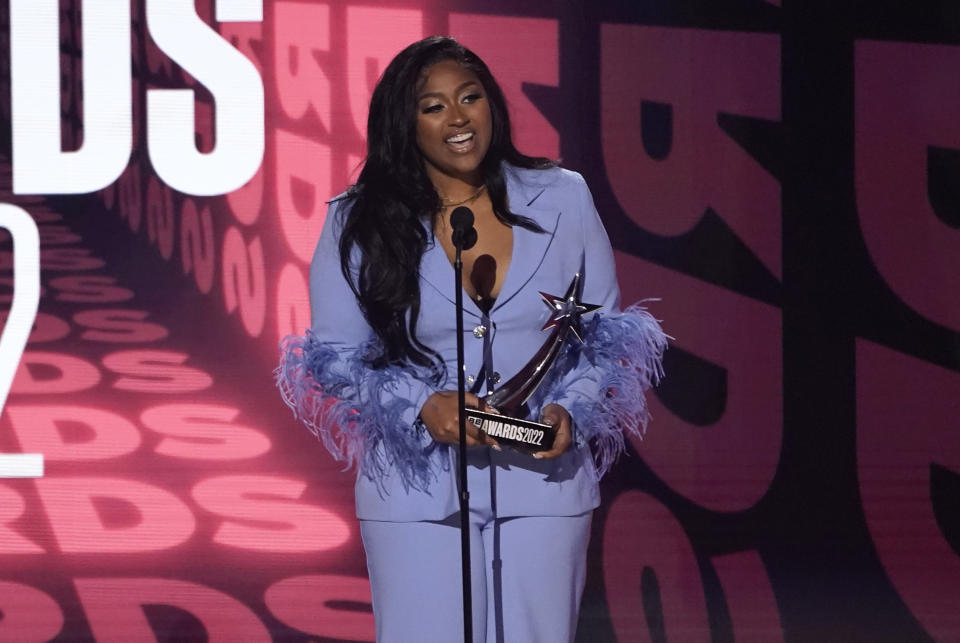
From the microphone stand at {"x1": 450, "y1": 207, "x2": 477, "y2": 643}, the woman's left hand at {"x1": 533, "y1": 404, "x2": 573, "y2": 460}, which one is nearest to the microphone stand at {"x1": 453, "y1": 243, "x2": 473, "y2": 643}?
the microphone stand at {"x1": 450, "y1": 207, "x2": 477, "y2": 643}

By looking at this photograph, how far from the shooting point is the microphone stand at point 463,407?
161cm

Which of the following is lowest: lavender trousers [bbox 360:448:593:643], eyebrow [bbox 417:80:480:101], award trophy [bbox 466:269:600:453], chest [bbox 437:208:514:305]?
lavender trousers [bbox 360:448:593:643]

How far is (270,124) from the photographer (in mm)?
3350

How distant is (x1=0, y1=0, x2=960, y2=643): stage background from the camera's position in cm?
335

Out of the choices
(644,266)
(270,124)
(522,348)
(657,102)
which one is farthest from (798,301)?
(522,348)

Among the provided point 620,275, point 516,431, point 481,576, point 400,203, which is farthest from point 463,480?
point 620,275

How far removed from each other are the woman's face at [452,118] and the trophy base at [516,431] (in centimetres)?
43

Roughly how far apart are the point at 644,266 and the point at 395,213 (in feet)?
5.41

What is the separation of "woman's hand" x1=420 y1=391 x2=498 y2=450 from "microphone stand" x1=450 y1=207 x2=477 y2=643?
0.03 metres

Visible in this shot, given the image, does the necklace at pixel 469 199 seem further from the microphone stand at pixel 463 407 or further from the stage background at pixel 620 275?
the stage background at pixel 620 275

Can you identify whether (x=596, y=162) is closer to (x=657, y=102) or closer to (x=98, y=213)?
(x=657, y=102)

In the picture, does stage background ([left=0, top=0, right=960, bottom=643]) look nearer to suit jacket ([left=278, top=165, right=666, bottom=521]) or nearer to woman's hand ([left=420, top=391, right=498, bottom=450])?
suit jacket ([left=278, top=165, right=666, bottom=521])

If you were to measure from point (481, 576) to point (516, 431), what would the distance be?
0.26 metres

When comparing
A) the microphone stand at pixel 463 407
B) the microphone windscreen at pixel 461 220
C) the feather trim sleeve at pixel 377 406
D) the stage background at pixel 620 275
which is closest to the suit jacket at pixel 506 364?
the feather trim sleeve at pixel 377 406
